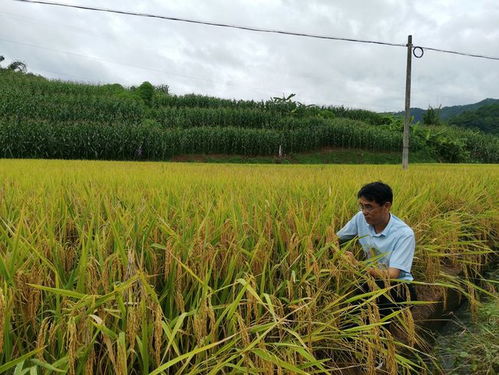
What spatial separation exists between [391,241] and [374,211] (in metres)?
0.19

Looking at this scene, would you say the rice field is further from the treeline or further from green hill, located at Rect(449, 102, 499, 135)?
green hill, located at Rect(449, 102, 499, 135)

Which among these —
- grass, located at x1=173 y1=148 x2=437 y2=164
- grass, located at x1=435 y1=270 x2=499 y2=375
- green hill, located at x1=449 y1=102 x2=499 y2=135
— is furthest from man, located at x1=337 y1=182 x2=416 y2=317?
green hill, located at x1=449 y1=102 x2=499 y2=135

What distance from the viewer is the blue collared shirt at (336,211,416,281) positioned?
190cm

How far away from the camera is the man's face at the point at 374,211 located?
1.94 metres

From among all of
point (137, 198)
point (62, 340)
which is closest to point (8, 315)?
point (62, 340)

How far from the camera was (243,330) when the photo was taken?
0.97m

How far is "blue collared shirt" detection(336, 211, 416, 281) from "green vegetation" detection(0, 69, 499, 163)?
15.1 m

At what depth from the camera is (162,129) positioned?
1736 cm

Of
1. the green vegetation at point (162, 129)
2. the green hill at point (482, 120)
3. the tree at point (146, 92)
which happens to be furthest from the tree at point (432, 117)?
the tree at point (146, 92)

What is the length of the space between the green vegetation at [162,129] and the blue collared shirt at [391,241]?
15.1 m

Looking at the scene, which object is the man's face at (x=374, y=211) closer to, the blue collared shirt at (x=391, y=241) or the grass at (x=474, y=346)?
the blue collared shirt at (x=391, y=241)

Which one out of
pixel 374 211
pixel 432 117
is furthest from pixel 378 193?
pixel 432 117

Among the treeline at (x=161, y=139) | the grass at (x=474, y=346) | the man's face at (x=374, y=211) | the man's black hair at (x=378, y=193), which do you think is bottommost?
the grass at (x=474, y=346)

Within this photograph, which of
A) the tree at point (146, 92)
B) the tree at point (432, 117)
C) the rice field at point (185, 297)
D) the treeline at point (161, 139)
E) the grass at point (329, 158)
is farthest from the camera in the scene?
the tree at point (432, 117)
